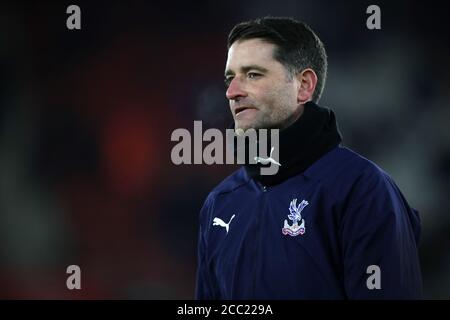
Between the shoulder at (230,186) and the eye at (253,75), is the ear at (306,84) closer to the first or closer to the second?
the eye at (253,75)

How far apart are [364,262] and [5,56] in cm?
411

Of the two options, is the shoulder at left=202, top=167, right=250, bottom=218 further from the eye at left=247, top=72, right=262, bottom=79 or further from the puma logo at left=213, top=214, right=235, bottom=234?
the eye at left=247, top=72, right=262, bottom=79

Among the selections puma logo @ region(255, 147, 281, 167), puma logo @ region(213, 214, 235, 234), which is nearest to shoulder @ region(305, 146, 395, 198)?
puma logo @ region(255, 147, 281, 167)

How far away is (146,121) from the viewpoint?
16.6ft

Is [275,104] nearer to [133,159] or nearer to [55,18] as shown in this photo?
[133,159]

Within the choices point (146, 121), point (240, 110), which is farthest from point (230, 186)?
point (146, 121)

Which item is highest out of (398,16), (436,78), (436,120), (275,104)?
(398,16)

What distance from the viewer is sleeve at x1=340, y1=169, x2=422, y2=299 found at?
1802 millimetres

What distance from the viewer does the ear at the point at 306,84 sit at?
89.4 inches

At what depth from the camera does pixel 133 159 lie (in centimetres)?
499

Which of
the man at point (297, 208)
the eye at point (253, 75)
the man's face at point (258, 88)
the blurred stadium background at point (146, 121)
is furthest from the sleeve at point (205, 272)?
the blurred stadium background at point (146, 121)

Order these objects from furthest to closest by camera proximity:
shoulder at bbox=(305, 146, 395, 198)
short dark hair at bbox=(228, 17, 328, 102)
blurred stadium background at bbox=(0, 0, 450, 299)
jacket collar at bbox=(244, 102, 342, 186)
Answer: blurred stadium background at bbox=(0, 0, 450, 299) < short dark hair at bbox=(228, 17, 328, 102) < jacket collar at bbox=(244, 102, 342, 186) < shoulder at bbox=(305, 146, 395, 198)

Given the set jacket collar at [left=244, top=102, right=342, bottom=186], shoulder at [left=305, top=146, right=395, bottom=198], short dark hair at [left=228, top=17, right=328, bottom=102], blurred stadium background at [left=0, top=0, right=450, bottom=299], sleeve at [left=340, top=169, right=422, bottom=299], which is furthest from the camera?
blurred stadium background at [left=0, top=0, right=450, bottom=299]
